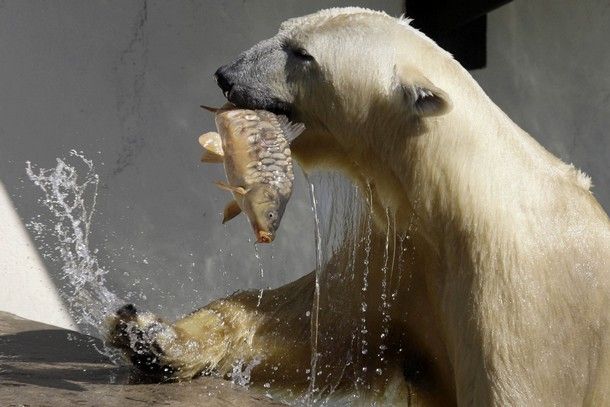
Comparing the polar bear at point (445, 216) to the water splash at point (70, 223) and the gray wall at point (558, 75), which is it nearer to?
the water splash at point (70, 223)

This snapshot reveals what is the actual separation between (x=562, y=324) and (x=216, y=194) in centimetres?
283

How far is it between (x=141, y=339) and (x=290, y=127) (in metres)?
0.76

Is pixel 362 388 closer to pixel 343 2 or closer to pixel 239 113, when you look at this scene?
pixel 239 113

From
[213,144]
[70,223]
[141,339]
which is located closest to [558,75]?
[70,223]

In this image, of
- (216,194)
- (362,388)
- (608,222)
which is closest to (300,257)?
(216,194)

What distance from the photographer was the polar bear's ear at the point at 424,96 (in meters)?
3.58

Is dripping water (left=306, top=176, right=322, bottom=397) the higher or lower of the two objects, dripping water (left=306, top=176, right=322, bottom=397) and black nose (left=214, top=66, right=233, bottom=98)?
the lower

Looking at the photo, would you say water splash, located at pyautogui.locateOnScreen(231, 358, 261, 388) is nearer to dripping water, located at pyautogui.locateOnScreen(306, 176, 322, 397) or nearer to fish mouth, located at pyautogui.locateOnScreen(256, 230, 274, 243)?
dripping water, located at pyautogui.locateOnScreen(306, 176, 322, 397)

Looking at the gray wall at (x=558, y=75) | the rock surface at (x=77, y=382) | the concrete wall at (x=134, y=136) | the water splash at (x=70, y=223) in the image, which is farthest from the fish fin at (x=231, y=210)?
the gray wall at (x=558, y=75)

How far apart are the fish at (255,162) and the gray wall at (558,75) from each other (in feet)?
11.8

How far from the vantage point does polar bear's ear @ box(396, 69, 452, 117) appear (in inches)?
141

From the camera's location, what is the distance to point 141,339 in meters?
3.80

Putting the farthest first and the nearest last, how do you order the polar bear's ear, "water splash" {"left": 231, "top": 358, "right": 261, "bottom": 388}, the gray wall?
the gray wall, "water splash" {"left": 231, "top": 358, "right": 261, "bottom": 388}, the polar bear's ear

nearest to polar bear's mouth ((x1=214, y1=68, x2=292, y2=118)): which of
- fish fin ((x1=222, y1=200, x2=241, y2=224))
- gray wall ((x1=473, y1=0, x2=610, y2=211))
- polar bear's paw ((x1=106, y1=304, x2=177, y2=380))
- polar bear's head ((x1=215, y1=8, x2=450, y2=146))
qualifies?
polar bear's head ((x1=215, y1=8, x2=450, y2=146))
